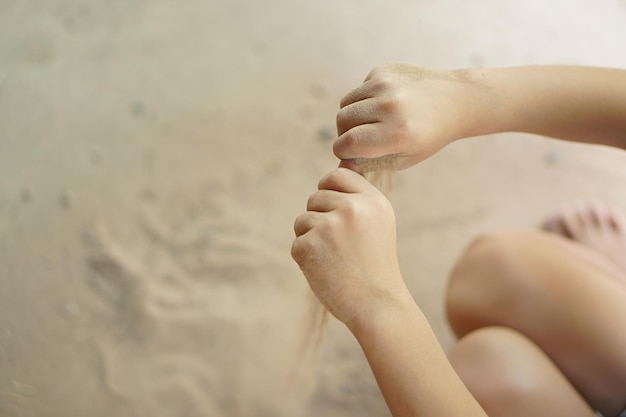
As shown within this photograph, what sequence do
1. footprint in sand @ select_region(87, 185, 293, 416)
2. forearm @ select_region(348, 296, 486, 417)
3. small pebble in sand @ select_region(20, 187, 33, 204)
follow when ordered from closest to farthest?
forearm @ select_region(348, 296, 486, 417)
footprint in sand @ select_region(87, 185, 293, 416)
small pebble in sand @ select_region(20, 187, 33, 204)

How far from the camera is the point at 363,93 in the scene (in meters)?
0.63

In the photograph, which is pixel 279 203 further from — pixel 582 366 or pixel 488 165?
pixel 582 366

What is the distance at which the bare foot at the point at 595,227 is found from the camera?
940mm

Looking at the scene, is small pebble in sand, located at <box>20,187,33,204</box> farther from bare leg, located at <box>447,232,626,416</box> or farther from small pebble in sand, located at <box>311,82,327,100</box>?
bare leg, located at <box>447,232,626,416</box>

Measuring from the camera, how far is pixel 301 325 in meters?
0.92

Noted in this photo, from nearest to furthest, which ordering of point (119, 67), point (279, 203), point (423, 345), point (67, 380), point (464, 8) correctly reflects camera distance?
point (423, 345)
point (67, 380)
point (279, 203)
point (119, 67)
point (464, 8)

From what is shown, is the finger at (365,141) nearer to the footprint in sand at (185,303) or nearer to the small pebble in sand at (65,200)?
the footprint in sand at (185,303)

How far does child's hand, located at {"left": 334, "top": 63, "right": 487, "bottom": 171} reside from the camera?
0.59 metres

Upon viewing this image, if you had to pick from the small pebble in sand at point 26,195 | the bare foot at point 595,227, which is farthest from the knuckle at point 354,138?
the small pebble in sand at point 26,195

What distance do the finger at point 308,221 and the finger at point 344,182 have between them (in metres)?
0.03

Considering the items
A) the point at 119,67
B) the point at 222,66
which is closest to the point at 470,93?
the point at 222,66

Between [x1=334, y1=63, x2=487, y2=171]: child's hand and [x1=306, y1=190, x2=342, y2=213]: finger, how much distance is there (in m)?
0.05

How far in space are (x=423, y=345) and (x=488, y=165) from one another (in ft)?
2.04

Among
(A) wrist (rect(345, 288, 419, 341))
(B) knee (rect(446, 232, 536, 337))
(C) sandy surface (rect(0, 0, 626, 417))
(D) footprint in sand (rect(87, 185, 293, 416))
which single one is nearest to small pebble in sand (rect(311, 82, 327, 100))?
(C) sandy surface (rect(0, 0, 626, 417))
